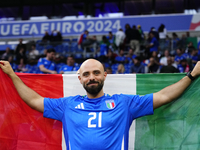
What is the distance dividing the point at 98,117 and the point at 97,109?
115mm

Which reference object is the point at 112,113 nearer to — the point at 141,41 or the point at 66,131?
the point at 66,131

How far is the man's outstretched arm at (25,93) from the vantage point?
3.21 meters

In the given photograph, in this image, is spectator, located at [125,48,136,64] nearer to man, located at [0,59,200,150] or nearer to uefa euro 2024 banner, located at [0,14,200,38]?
uefa euro 2024 banner, located at [0,14,200,38]

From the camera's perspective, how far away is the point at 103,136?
2.80 metres

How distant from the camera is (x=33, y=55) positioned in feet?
41.6

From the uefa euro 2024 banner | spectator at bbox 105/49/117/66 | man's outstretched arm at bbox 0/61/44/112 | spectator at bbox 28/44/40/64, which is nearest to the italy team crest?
man's outstretched arm at bbox 0/61/44/112

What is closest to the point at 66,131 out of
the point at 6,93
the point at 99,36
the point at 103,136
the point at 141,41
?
the point at 103,136

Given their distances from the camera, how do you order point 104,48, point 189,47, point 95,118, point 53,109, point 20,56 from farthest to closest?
point 20,56
point 104,48
point 189,47
point 53,109
point 95,118

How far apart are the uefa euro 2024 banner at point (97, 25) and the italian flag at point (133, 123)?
39.6 ft

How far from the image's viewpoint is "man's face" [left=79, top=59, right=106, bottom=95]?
9.79 feet

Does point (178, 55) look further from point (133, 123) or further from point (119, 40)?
point (133, 123)

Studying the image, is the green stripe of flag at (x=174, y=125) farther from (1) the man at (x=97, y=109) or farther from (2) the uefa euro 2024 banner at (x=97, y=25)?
(2) the uefa euro 2024 banner at (x=97, y=25)

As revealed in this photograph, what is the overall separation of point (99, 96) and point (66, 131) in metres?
0.57

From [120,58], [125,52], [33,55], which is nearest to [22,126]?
[120,58]
